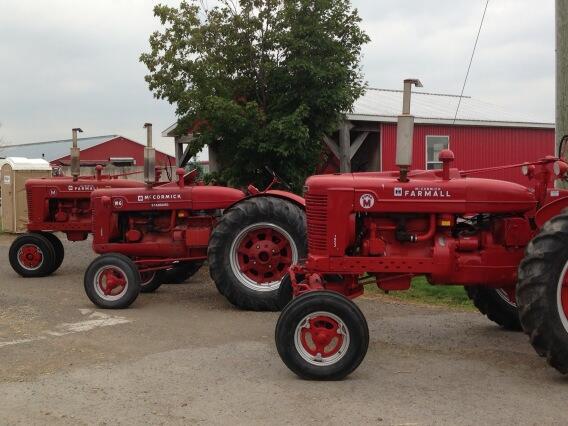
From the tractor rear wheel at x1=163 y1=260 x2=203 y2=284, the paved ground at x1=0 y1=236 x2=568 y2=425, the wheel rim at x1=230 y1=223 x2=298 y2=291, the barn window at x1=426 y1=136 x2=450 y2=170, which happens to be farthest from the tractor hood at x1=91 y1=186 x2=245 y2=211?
the barn window at x1=426 y1=136 x2=450 y2=170

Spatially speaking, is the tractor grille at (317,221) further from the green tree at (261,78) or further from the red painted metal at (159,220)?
the green tree at (261,78)

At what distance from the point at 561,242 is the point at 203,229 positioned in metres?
4.95

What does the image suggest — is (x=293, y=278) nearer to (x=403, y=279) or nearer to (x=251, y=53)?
(x=403, y=279)

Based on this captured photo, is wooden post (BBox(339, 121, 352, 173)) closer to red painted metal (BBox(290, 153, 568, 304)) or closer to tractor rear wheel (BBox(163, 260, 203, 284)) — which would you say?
tractor rear wheel (BBox(163, 260, 203, 284))

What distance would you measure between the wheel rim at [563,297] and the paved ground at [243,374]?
0.48 metres

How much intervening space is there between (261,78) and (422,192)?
307 inches

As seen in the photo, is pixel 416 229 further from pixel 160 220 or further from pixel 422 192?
pixel 160 220

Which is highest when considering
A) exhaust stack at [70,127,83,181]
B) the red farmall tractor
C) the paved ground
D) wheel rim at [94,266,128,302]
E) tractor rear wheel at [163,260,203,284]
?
exhaust stack at [70,127,83,181]

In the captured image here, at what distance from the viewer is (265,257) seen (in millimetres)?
8461

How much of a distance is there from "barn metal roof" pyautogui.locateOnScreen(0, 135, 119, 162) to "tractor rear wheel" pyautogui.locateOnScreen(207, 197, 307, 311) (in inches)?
1688

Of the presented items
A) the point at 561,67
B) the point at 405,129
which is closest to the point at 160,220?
the point at 405,129

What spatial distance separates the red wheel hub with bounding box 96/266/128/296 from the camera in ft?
27.7

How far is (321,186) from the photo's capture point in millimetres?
5988

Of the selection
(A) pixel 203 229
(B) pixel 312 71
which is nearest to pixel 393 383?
(A) pixel 203 229
